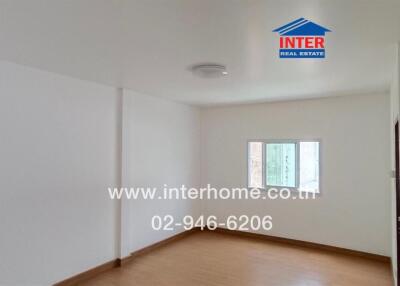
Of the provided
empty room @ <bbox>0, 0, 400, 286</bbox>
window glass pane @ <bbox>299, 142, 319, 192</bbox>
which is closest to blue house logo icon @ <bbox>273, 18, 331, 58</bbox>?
empty room @ <bbox>0, 0, 400, 286</bbox>

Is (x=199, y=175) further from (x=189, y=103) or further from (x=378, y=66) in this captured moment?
(x=378, y=66)

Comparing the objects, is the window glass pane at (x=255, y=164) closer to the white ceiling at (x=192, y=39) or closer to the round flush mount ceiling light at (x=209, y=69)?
the white ceiling at (x=192, y=39)

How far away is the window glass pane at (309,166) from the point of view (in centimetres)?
486

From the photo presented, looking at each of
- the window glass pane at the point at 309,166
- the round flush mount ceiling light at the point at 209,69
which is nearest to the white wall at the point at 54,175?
the round flush mount ceiling light at the point at 209,69

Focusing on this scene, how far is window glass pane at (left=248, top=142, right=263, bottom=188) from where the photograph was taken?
5488 mm

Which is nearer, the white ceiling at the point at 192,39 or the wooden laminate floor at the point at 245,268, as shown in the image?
the white ceiling at the point at 192,39

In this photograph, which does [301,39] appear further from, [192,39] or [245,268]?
[245,268]

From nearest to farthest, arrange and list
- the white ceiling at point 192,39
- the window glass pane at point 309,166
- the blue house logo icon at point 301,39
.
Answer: the white ceiling at point 192,39 → the blue house logo icon at point 301,39 → the window glass pane at point 309,166

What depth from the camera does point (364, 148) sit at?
438 centimetres

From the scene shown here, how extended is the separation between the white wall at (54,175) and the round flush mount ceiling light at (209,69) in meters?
1.60

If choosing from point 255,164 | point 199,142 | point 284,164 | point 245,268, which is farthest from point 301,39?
point 199,142

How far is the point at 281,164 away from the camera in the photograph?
5.26m

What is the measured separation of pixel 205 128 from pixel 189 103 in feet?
2.56

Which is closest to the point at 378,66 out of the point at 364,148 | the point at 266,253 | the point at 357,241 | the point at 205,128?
the point at 364,148
